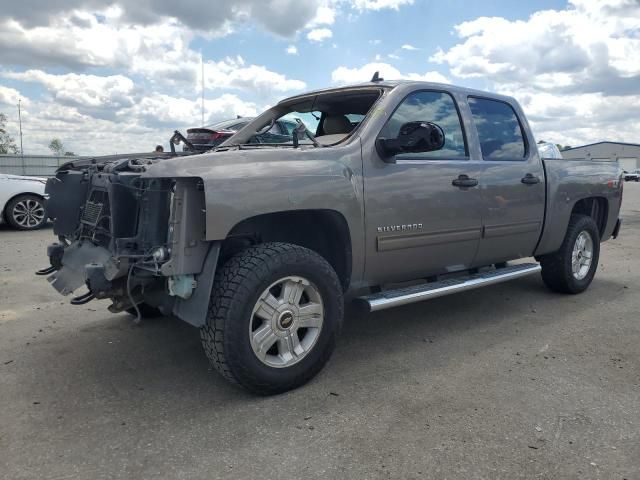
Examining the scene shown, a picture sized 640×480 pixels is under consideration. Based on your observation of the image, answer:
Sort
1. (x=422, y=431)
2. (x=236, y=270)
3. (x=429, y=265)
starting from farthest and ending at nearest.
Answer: (x=429, y=265), (x=236, y=270), (x=422, y=431)

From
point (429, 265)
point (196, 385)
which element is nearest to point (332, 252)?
point (429, 265)

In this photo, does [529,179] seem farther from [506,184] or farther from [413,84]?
[413,84]

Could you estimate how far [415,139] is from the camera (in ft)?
11.0

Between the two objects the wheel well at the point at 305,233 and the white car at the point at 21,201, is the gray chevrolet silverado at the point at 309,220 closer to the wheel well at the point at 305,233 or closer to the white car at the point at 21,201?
the wheel well at the point at 305,233

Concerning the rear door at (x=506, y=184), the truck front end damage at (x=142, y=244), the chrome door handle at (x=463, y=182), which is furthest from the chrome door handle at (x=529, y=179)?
the truck front end damage at (x=142, y=244)

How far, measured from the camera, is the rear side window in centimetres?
439

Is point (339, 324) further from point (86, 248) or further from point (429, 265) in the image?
point (86, 248)

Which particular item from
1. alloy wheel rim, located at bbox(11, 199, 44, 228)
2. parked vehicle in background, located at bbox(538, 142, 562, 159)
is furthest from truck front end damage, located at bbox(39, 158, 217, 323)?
alloy wheel rim, located at bbox(11, 199, 44, 228)

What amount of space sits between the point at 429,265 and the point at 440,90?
1384 millimetres

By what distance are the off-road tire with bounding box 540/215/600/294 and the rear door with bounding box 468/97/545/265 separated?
0.56m

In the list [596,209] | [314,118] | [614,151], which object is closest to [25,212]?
[314,118]

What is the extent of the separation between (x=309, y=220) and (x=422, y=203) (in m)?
0.85

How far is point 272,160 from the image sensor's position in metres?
3.08

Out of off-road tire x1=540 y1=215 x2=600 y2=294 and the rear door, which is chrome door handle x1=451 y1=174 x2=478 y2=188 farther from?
off-road tire x1=540 y1=215 x2=600 y2=294
